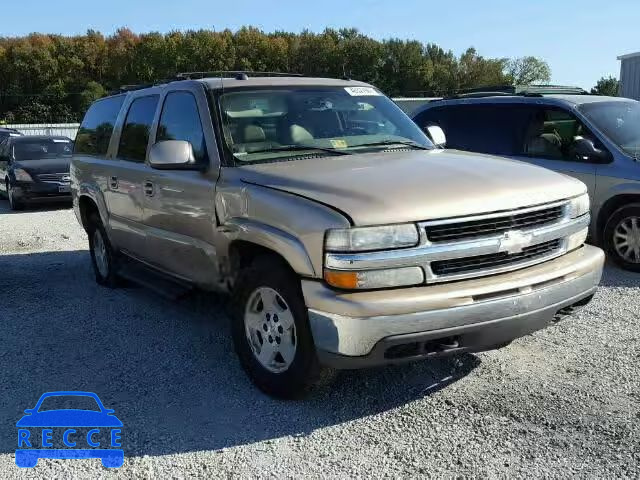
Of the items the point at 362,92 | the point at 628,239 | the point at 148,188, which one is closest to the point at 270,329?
the point at 148,188

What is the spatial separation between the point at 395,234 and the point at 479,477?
4.03 feet

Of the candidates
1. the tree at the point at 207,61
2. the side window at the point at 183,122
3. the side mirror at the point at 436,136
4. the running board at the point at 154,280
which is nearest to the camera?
the side window at the point at 183,122

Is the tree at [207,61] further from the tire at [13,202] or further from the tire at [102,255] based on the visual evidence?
the tire at [102,255]

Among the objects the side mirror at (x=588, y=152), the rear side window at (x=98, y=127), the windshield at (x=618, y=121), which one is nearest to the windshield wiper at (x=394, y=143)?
the rear side window at (x=98, y=127)

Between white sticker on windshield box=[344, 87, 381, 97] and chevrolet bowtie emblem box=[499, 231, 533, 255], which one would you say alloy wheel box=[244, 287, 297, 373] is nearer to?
chevrolet bowtie emblem box=[499, 231, 533, 255]

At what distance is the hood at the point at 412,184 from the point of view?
341 centimetres

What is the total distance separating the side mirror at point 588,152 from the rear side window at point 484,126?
818 millimetres

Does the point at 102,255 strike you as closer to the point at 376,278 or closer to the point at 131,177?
the point at 131,177

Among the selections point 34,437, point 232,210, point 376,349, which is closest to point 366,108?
point 232,210

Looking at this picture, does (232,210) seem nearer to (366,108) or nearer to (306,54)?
(366,108)

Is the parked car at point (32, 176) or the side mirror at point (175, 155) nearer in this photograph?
the side mirror at point (175, 155)

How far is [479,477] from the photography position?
122 inches

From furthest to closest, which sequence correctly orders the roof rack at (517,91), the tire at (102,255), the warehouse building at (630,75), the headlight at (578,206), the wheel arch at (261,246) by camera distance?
the warehouse building at (630,75) < the roof rack at (517,91) < the tire at (102,255) < the headlight at (578,206) < the wheel arch at (261,246)

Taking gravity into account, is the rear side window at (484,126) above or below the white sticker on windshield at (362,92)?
below
